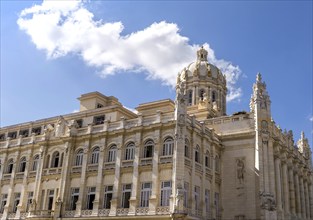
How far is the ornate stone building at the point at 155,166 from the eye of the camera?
127ft

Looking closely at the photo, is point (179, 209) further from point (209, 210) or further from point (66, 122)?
point (66, 122)

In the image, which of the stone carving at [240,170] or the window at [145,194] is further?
the stone carving at [240,170]

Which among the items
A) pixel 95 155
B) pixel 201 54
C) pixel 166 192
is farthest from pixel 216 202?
pixel 201 54

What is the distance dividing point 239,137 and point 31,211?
79.7ft

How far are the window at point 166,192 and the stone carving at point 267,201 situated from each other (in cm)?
1033

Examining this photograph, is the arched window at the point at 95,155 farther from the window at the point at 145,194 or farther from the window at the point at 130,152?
the window at the point at 145,194

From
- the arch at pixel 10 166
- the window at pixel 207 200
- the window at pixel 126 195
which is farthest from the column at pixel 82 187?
the arch at pixel 10 166

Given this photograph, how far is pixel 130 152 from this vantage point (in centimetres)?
4138

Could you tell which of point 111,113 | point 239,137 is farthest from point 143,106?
point 239,137

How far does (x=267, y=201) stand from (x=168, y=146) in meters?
11.8

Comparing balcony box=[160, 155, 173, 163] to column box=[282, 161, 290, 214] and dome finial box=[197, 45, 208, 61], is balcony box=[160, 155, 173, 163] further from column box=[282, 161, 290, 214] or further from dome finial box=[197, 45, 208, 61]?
dome finial box=[197, 45, 208, 61]

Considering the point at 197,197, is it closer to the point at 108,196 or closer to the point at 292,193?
the point at 108,196

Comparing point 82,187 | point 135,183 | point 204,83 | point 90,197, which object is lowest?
point 90,197

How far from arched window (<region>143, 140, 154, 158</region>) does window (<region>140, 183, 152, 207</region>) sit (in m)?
2.97
